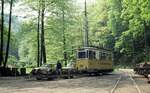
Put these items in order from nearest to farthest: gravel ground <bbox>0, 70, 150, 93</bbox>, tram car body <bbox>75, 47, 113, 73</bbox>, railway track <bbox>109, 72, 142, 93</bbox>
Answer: gravel ground <bbox>0, 70, 150, 93</bbox>
railway track <bbox>109, 72, 142, 93</bbox>
tram car body <bbox>75, 47, 113, 73</bbox>

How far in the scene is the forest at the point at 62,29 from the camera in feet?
165

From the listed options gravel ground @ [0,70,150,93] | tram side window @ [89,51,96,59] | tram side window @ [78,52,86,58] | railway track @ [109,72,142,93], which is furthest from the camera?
tram side window @ [78,52,86,58]

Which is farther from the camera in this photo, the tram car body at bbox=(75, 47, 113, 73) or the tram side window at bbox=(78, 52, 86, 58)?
the tram side window at bbox=(78, 52, 86, 58)

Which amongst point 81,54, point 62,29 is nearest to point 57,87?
point 81,54

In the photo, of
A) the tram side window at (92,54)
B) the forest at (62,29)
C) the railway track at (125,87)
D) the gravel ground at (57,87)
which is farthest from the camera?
the forest at (62,29)

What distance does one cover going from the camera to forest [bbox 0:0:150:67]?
50.2 m

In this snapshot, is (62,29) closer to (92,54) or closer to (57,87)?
(92,54)

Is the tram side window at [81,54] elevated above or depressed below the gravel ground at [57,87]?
above

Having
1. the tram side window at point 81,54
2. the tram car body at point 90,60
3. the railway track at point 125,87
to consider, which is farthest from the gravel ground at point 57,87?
the tram side window at point 81,54

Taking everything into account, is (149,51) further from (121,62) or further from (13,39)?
(13,39)

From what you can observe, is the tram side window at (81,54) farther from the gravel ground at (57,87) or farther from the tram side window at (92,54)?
the gravel ground at (57,87)

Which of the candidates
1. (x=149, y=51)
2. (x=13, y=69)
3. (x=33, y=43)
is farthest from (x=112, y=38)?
(x=13, y=69)

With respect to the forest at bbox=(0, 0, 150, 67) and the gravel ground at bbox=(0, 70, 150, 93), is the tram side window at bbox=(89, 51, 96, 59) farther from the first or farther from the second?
the gravel ground at bbox=(0, 70, 150, 93)

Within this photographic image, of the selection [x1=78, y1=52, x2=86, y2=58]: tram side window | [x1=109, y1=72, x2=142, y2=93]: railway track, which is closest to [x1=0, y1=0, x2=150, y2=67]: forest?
[x1=78, y1=52, x2=86, y2=58]: tram side window
